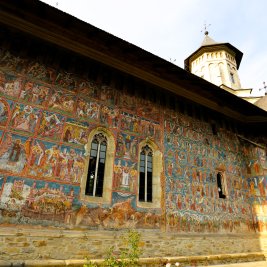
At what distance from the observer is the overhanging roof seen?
18.7 ft

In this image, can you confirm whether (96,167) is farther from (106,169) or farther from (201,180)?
(201,180)

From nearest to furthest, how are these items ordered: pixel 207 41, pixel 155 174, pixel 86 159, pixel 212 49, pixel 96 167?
pixel 86 159, pixel 96 167, pixel 155 174, pixel 212 49, pixel 207 41

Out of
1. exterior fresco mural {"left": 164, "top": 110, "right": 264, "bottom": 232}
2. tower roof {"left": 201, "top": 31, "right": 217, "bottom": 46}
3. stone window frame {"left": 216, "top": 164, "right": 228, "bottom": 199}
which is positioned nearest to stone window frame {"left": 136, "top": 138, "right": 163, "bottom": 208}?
exterior fresco mural {"left": 164, "top": 110, "right": 264, "bottom": 232}

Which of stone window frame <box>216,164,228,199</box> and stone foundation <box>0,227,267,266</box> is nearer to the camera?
stone foundation <box>0,227,267,266</box>

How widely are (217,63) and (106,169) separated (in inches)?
551

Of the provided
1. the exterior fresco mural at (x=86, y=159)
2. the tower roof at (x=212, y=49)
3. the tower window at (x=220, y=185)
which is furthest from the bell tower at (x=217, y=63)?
the tower window at (x=220, y=185)

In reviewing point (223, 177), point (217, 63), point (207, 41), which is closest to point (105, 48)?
point (223, 177)

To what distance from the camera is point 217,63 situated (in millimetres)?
16438

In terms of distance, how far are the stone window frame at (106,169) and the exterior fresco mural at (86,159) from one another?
0.40ft

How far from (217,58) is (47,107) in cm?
1479

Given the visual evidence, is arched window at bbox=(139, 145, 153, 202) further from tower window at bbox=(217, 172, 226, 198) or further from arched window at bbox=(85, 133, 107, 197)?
tower window at bbox=(217, 172, 226, 198)

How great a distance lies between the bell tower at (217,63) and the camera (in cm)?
1592

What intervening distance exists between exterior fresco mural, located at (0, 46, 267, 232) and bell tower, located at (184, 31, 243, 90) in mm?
7993

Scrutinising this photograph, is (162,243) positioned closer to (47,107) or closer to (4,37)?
(47,107)
